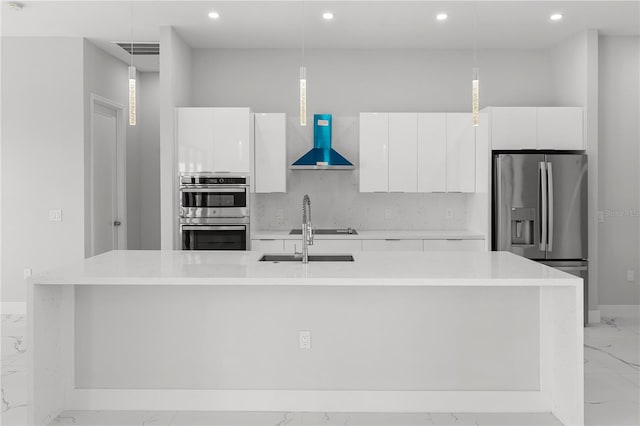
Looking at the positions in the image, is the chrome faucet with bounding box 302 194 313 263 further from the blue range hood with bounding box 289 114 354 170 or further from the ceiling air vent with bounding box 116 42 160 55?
the ceiling air vent with bounding box 116 42 160 55

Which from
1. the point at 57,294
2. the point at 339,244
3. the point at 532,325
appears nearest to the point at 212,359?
the point at 57,294

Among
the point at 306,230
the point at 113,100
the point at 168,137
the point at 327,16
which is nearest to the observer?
the point at 306,230

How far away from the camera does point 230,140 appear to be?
5277 mm

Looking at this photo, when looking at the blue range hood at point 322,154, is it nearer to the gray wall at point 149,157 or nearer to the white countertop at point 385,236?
the white countertop at point 385,236

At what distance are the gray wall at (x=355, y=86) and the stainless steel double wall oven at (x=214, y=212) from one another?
2.39ft

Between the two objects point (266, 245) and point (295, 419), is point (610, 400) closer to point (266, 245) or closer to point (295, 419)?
point (295, 419)

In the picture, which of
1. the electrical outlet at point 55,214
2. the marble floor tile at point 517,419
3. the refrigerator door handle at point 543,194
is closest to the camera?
the marble floor tile at point 517,419

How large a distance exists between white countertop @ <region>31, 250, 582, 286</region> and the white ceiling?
2236 mm

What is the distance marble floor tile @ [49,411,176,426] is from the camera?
3117 mm

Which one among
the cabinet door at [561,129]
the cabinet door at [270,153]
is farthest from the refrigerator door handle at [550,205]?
the cabinet door at [270,153]

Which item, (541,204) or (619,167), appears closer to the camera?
(541,204)

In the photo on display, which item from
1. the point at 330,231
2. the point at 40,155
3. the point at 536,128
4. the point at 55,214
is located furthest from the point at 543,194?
the point at 40,155

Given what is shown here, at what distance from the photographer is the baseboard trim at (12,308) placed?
556cm

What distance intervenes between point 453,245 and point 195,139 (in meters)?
2.63
